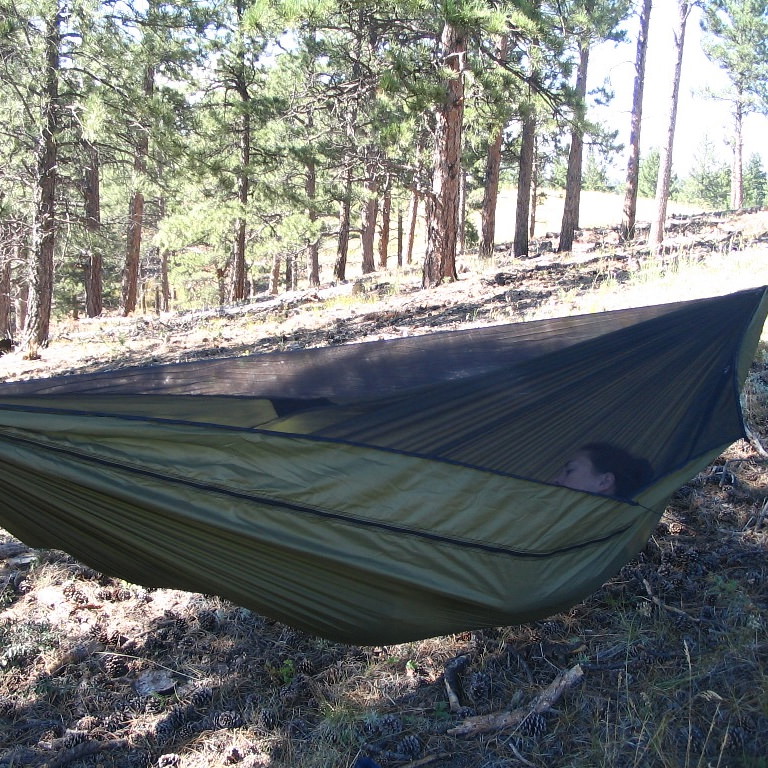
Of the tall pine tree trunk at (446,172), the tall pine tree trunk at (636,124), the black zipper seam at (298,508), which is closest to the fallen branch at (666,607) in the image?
the black zipper seam at (298,508)

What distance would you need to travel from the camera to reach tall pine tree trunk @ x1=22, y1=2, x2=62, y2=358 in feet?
28.5

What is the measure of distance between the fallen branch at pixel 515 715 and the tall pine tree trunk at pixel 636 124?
12.1m

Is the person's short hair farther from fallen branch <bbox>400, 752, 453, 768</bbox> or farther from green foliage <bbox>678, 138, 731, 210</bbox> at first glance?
green foliage <bbox>678, 138, 731, 210</bbox>

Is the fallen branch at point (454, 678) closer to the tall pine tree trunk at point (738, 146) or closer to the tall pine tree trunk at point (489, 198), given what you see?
the tall pine tree trunk at point (489, 198)

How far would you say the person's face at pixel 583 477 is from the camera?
2336mm

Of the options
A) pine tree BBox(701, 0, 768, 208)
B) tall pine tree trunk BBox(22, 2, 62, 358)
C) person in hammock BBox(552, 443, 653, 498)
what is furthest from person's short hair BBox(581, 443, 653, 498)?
pine tree BBox(701, 0, 768, 208)

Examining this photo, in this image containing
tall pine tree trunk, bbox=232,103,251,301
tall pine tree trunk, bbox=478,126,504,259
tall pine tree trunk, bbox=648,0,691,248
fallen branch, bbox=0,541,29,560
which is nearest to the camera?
fallen branch, bbox=0,541,29,560

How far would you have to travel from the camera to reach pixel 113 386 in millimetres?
2242

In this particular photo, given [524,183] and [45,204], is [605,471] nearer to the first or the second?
[45,204]

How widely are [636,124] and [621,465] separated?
12990 mm

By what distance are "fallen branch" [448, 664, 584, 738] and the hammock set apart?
0.73 feet

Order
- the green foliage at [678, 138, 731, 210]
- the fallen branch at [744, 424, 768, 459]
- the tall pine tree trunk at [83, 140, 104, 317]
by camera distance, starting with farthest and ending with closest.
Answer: the green foliage at [678, 138, 731, 210] → the tall pine tree trunk at [83, 140, 104, 317] → the fallen branch at [744, 424, 768, 459]

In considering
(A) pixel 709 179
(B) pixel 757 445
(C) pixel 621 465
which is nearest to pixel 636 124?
(B) pixel 757 445

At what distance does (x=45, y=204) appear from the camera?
30.3 feet
